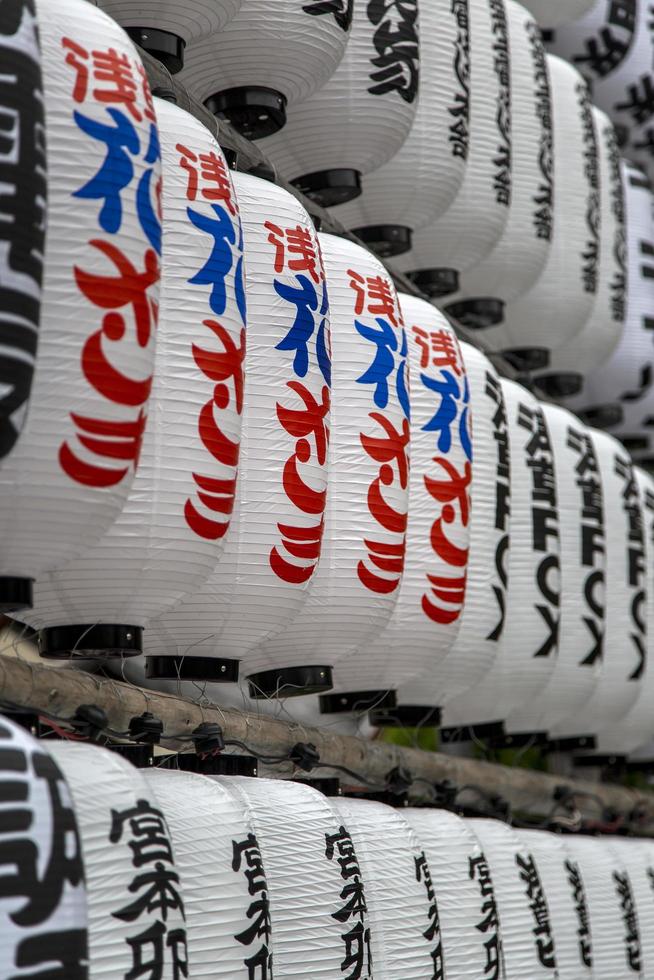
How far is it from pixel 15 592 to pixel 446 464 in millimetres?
1636

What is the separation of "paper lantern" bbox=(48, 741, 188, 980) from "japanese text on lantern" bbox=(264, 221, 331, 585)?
27.5 inches

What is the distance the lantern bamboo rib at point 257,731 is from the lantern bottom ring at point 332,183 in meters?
1.28

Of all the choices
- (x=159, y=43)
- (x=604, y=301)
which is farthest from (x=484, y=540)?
(x=604, y=301)

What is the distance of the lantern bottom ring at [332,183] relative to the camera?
11.3 feet

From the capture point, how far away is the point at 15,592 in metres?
1.93

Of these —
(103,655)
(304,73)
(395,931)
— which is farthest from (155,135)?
(395,931)

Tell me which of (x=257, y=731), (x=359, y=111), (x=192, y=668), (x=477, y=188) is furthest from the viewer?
(x=477, y=188)

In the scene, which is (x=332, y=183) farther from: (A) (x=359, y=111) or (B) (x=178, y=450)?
(B) (x=178, y=450)

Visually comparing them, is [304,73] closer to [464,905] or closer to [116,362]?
[116,362]

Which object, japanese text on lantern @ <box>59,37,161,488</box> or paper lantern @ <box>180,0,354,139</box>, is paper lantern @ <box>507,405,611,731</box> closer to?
paper lantern @ <box>180,0,354,139</box>

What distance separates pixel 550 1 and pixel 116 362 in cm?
439

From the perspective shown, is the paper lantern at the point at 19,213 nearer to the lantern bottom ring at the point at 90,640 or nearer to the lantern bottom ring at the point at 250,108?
the lantern bottom ring at the point at 90,640

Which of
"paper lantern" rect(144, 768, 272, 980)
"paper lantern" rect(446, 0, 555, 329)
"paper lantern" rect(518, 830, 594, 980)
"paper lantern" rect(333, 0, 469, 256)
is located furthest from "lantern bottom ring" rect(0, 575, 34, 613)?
"paper lantern" rect(446, 0, 555, 329)

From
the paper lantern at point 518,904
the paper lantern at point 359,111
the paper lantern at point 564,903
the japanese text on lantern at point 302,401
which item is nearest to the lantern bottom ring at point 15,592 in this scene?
the japanese text on lantern at point 302,401
